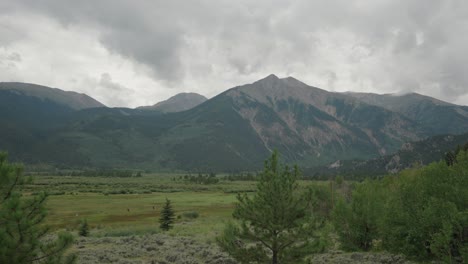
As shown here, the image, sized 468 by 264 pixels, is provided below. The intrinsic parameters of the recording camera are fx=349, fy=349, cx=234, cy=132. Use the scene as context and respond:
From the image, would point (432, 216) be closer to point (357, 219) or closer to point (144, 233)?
point (357, 219)

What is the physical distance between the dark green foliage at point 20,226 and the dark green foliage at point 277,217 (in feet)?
35.7

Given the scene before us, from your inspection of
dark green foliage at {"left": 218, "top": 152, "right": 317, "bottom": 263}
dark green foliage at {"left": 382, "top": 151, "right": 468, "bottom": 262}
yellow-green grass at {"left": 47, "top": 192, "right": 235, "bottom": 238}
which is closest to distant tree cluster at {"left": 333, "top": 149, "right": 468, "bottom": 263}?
dark green foliage at {"left": 382, "top": 151, "right": 468, "bottom": 262}

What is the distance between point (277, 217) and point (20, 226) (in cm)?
1345

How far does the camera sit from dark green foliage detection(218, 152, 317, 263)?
2053 cm

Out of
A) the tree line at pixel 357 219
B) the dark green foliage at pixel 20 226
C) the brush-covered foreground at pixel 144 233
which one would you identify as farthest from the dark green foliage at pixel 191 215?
the dark green foliage at pixel 20 226

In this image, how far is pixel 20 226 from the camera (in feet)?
36.8

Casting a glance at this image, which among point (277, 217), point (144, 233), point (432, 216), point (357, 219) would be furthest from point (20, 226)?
point (144, 233)

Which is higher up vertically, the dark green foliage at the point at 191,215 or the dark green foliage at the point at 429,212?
the dark green foliage at the point at 429,212

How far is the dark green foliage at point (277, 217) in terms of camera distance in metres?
20.5

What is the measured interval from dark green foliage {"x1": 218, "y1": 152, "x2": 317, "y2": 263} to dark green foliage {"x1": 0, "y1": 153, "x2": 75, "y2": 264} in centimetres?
1089

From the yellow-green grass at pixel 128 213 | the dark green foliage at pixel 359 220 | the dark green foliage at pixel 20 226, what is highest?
the dark green foliage at pixel 20 226

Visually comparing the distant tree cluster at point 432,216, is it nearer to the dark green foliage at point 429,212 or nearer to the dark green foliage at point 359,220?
the dark green foliage at point 429,212

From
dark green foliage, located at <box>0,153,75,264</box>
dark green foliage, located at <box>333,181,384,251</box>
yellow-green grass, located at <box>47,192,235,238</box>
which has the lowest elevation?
yellow-green grass, located at <box>47,192,235,238</box>

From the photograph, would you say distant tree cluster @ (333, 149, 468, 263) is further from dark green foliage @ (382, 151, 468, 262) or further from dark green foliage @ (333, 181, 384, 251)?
dark green foliage @ (333, 181, 384, 251)
